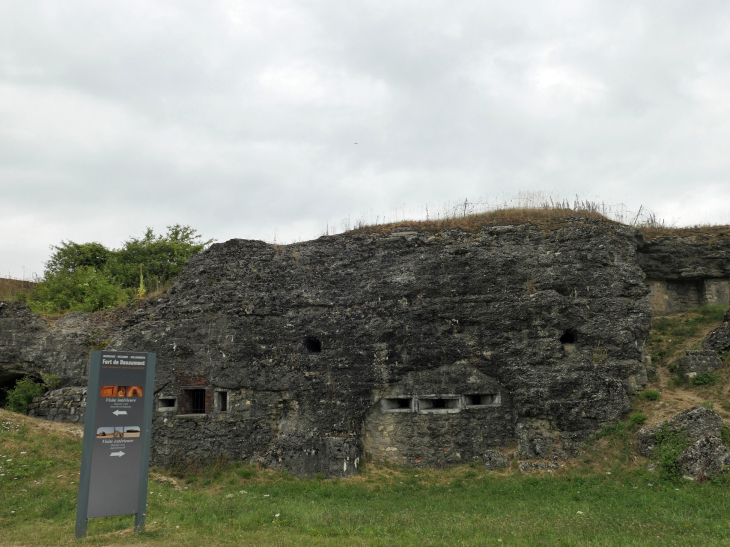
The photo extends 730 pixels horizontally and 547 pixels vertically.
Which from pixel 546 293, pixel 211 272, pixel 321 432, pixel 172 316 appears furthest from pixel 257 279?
pixel 546 293

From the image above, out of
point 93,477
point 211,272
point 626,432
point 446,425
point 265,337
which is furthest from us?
point 211,272

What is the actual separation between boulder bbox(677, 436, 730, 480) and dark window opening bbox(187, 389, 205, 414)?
579 inches

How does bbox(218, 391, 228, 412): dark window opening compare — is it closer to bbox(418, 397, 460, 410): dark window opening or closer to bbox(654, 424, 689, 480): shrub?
bbox(418, 397, 460, 410): dark window opening

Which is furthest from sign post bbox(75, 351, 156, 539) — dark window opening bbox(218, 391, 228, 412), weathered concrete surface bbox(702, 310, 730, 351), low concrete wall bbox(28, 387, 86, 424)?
weathered concrete surface bbox(702, 310, 730, 351)

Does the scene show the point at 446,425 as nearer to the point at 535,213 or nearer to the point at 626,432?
the point at 626,432

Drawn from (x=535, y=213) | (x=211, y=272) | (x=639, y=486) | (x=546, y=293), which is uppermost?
(x=535, y=213)

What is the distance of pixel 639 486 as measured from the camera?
41.4 feet

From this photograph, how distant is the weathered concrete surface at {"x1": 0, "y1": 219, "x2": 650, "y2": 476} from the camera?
1563 cm

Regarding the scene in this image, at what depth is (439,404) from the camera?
16.4 m

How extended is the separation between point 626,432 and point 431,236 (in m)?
8.72

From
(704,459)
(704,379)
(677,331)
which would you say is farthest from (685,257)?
(704,459)

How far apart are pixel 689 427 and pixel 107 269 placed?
30098 mm

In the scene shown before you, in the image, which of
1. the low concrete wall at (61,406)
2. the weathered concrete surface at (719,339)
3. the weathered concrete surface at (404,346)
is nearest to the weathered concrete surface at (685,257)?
the weathered concrete surface at (404,346)

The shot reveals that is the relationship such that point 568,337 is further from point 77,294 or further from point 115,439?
point 77,294
